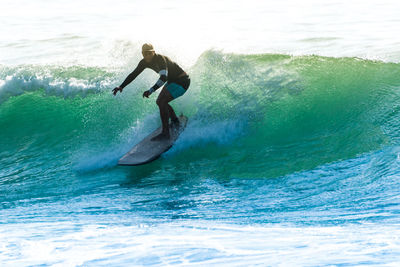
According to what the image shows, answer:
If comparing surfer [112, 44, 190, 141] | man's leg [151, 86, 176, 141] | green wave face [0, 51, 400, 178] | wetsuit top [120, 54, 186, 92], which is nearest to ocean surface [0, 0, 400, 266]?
green wave face [0, 51, 400, 178]

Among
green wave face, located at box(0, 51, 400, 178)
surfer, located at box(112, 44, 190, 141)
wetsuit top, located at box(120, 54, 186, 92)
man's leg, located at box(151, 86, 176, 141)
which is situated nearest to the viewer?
wetsuit top, located at box(120, 54, 186, 92)

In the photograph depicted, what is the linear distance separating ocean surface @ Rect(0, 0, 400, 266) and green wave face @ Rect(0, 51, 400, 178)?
31 millimetres

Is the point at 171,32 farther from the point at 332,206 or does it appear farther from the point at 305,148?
the point at 332,206

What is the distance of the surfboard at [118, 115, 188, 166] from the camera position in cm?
836

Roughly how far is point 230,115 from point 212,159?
1150 mm

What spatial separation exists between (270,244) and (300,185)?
240cm

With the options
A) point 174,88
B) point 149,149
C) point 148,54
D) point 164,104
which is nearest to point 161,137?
point 149,149

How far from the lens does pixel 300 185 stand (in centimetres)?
784

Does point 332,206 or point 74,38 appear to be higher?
point 74,38

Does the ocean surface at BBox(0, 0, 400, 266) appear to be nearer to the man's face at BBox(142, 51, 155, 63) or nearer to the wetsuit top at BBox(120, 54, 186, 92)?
the wetsuit top at BBox(120, 54, 186, 92)

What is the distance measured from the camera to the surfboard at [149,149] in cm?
836

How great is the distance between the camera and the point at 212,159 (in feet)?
30.0

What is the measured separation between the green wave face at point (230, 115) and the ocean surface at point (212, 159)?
3 centimetres

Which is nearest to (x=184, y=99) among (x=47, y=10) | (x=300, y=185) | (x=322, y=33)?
(x=300, y=185)
